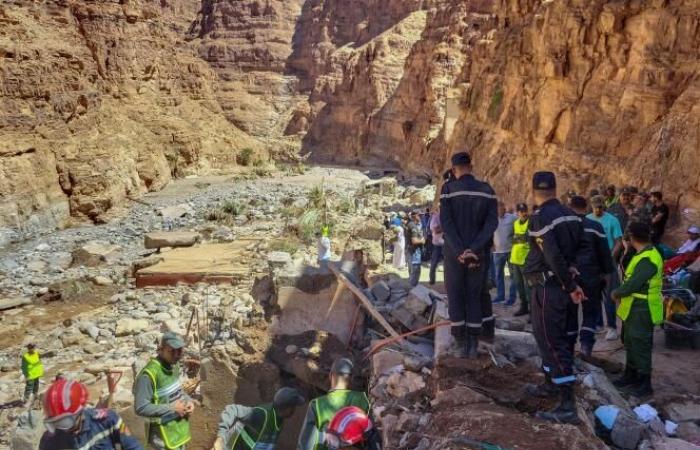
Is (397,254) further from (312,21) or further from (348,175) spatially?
(312,21)

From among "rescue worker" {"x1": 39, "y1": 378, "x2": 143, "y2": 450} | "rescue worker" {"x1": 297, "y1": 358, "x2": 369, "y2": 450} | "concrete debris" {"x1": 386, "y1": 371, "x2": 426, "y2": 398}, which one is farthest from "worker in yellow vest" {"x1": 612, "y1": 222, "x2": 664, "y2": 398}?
"rescue worker" {"x1": 39, "y1": 378, "x2": 143, "y2": 450}

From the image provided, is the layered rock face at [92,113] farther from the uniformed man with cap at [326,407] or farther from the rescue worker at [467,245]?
the uniformed man with cap at [326,407]

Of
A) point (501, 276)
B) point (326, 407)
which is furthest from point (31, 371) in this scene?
point (501, 276)

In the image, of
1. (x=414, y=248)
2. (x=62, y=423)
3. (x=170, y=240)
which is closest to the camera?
(x=62, y=423)

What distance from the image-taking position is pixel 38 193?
21.2 meters

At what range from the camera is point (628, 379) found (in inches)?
182

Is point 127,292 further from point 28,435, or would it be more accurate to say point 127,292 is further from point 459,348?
point 459,348

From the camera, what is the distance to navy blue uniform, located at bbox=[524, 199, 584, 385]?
384 centimetres

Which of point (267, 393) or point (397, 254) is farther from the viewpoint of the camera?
point (397, 254)

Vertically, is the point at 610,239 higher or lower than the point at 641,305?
higher

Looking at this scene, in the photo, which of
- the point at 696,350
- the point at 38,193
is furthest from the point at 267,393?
the point at 38,193

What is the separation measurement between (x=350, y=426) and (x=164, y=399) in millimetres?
1591

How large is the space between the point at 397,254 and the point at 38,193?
16.5 m

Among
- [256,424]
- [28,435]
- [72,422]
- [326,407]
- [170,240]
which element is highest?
[72,422]
